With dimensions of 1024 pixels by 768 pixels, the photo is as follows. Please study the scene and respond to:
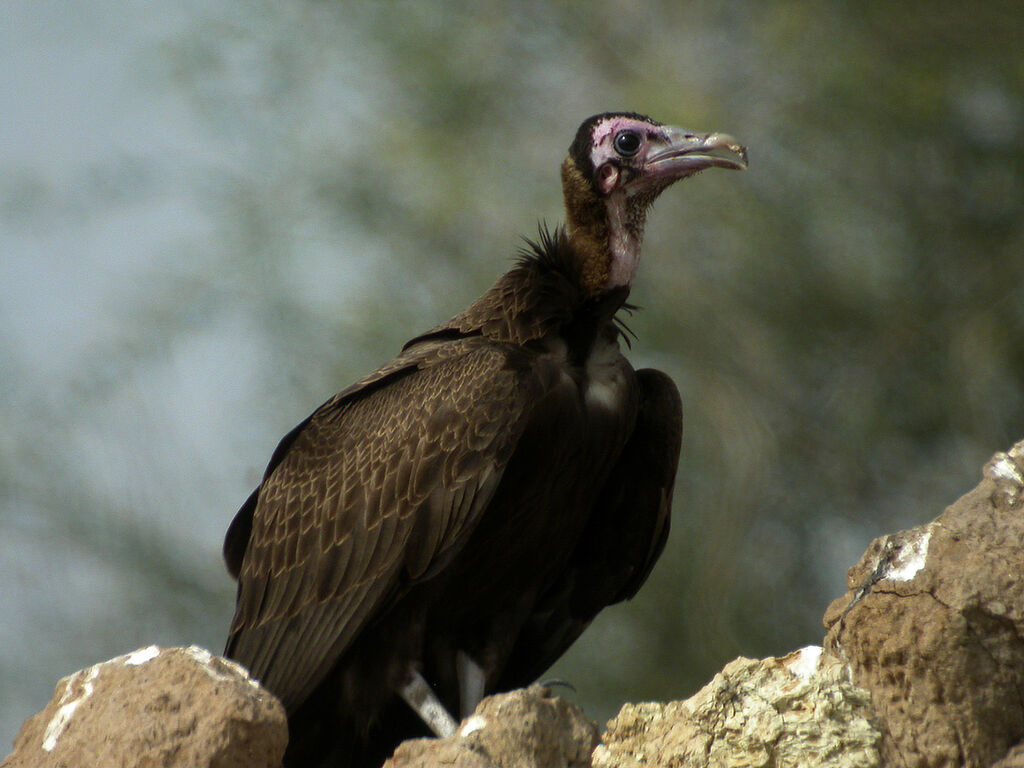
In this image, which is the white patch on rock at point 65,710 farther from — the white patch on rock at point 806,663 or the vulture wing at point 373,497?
the white patch on rock at point 806,663

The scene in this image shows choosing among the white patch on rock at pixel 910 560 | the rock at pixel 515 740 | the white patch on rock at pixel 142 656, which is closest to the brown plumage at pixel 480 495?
the rock at pixel 515 740

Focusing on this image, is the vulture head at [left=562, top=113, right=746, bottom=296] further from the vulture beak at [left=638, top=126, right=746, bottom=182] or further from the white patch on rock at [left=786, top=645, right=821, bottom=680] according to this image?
the white patch on rock at [left=786, top=645, right=821, bottom=680]

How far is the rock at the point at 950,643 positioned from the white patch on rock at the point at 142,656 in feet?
4.70

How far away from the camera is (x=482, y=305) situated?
14.8ft

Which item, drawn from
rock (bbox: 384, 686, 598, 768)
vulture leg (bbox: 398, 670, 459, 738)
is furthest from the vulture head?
rock (bbox: 384, 686, 598, 768)

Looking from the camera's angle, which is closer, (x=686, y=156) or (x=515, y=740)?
(x=515, y=740)

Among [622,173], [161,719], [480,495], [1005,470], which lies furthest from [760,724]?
[622,173]

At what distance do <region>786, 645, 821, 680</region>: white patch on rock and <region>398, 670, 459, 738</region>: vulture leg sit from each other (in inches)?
55.4

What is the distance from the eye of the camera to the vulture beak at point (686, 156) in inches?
185

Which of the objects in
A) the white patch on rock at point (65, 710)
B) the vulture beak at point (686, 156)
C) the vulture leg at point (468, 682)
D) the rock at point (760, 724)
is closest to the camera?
the rock at point (760, 724)

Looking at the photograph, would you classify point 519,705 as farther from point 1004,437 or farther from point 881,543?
point 1004,437

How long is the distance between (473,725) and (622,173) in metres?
2.29

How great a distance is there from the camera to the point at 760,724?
2.73 metres

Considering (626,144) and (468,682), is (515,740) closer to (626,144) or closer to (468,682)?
(468,682)
